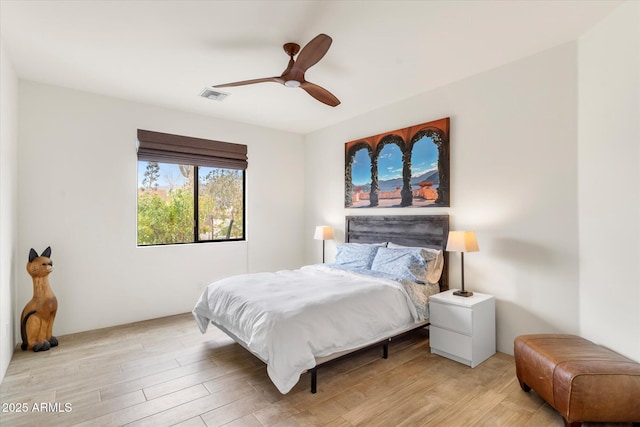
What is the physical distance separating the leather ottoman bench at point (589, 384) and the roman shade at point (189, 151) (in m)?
4.30

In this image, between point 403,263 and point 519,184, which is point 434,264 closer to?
point 403,263

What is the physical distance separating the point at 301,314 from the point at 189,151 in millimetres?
3096

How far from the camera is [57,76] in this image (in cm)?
331

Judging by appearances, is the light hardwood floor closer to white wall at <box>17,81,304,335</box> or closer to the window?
white wall at <box>17,81,304,335</box>

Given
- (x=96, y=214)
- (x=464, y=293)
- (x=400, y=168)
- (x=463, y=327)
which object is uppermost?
(x=400, y=168)

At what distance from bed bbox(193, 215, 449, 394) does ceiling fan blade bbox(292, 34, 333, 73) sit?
6.23ft

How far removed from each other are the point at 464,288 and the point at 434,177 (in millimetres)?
1278

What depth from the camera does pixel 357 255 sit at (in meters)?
4.00

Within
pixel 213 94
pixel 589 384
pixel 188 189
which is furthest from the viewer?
pixel 188 189

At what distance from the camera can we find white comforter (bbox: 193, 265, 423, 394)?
7.45ft

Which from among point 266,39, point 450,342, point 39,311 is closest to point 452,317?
point 450,342

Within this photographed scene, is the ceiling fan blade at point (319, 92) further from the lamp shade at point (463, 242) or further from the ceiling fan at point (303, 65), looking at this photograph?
the lamp shade at point (463, 242)

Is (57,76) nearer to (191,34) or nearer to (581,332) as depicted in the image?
(191,34)

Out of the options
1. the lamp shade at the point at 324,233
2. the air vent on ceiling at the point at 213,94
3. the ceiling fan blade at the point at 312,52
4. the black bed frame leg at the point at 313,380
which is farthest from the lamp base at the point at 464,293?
the air vent on ceiling at the point at 213,94
